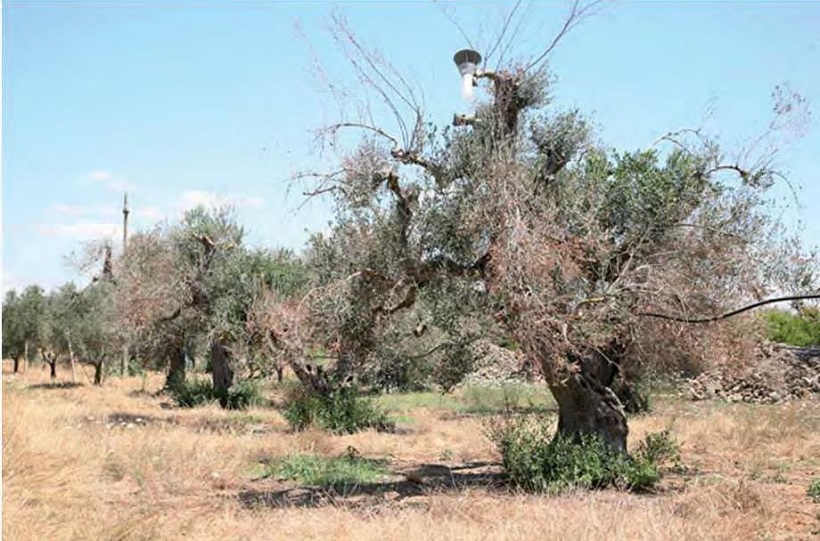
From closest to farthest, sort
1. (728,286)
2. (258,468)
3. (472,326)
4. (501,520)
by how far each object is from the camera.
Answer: (501,520), (728,286), (472,326), (258,468)

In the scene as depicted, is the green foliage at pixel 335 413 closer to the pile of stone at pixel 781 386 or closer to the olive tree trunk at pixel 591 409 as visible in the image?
the olive tree trunk at pixel 591 409

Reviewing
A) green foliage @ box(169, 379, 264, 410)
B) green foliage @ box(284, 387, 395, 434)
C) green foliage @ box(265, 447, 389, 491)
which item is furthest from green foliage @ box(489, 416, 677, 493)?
green foliage @ box(169, 379, 264, 410)

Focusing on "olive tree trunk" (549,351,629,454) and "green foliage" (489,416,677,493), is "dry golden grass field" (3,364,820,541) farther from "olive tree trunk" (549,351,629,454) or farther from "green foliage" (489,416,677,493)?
"olive tree trunk" (549,351,629,454)

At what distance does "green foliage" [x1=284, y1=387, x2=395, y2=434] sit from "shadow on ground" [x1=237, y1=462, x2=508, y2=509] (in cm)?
488

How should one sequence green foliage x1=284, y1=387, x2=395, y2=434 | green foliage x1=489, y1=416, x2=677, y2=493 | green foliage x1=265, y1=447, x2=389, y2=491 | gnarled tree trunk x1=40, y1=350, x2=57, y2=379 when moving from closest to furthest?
green foliage x1=489, y1=416, x2=677, y2=493, green foliage x1=265, y1=447, x2=389, y2=491, green foliage x1=284, y1=387, x2=395, y2=434, gnarled tree trunk x1=40, y1=350, x2=57, y2=379

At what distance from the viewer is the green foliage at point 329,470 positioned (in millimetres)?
10359

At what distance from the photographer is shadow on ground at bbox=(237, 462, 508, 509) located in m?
8.77

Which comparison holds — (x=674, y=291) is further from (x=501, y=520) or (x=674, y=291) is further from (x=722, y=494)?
(x=501, y=520)

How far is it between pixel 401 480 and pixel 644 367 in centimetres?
399

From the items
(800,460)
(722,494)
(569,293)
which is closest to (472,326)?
(569,293)

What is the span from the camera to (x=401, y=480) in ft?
35.2

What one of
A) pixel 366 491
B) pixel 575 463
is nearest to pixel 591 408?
pixel 575 463

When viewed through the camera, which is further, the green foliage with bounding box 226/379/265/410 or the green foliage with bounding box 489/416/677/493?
the green foliage with bounding box 226/379/265/410

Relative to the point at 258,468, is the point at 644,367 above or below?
above
